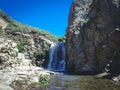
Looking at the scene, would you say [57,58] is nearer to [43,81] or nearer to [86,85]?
[86,85]

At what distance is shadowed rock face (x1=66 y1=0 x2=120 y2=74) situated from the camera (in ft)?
128

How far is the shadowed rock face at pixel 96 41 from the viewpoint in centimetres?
3916

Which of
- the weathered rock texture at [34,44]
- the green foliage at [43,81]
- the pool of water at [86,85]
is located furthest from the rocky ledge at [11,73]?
the weathered rock texture at [34,44]

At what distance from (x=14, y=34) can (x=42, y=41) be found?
32.6 ft

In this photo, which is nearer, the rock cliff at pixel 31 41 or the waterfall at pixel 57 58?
the waterfall at pixel 57 58

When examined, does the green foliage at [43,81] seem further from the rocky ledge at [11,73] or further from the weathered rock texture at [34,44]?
the weathered rock texture at [34,44]

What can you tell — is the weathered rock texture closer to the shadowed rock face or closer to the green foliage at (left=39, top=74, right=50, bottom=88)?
the shadowed rock face

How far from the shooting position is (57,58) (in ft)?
210

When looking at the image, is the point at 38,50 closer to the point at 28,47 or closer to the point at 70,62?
the point at 28,47

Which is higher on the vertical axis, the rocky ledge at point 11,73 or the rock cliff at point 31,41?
the rock cliff at point 31,41

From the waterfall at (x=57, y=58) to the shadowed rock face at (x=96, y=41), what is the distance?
29.1 ft

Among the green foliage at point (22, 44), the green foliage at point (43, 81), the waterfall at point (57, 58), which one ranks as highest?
the green foliage at point (22, 44)

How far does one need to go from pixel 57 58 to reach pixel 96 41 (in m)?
22.4

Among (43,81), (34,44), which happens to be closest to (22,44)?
(34,44)
